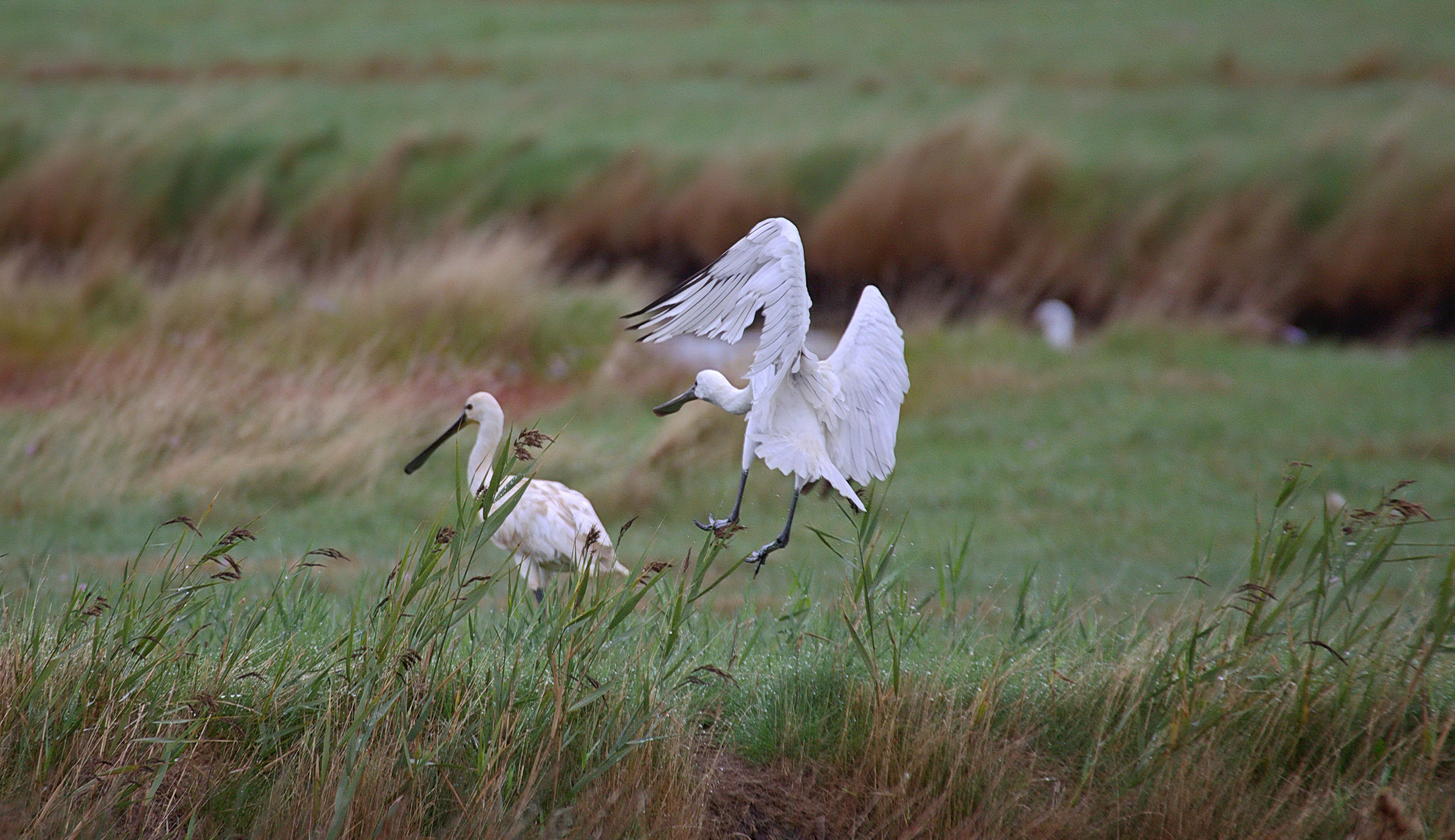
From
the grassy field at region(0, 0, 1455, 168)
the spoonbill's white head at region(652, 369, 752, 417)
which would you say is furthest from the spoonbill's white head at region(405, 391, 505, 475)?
the grassy field at region(0, 0, 1455, 168)

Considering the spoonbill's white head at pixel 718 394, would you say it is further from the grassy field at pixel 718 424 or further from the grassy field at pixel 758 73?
the grassy field at pixel 758 73

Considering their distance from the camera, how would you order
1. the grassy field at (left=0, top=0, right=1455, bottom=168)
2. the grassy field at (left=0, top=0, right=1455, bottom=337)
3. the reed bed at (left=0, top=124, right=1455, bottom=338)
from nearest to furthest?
the reed bed at (left=0, top=124, right=1455, bottom=338), the grassy field at (left=0, top=0, right=1455, bottom=337), the grassy field at (left=0, top=0, right=1455, bottom=168)

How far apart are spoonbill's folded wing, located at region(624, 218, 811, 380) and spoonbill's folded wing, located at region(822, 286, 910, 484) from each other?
586mm

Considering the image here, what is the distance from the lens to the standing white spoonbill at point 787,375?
441cm

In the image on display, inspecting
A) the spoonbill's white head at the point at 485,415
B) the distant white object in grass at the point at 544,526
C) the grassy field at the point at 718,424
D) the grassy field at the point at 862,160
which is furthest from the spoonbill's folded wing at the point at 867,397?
the grassy field at the point at 862,160

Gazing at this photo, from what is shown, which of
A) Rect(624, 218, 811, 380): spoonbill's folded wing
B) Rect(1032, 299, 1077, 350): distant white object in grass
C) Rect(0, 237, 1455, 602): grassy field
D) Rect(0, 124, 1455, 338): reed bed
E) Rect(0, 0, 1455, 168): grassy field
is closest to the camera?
Rect(624, 218, 811, 380): spoonbill's folded wing

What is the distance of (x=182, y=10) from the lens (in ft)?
94.0

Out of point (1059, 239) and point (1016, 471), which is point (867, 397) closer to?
point (1016, 471)

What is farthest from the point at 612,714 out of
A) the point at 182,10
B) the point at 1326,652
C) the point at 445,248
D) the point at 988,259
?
the point at 182,10

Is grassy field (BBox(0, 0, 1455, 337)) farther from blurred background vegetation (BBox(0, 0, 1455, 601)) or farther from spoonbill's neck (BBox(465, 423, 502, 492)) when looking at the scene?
spoonbill's neck (BBox(465, 423, 502, 492))

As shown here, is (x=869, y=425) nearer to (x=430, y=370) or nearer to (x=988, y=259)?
(x=430, y=370)

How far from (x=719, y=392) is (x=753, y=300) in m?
0.66

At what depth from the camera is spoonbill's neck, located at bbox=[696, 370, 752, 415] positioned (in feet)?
16.3

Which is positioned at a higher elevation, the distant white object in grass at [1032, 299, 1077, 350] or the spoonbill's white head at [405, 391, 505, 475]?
the spoonbill's white head at [405, 391, 505, 475]
